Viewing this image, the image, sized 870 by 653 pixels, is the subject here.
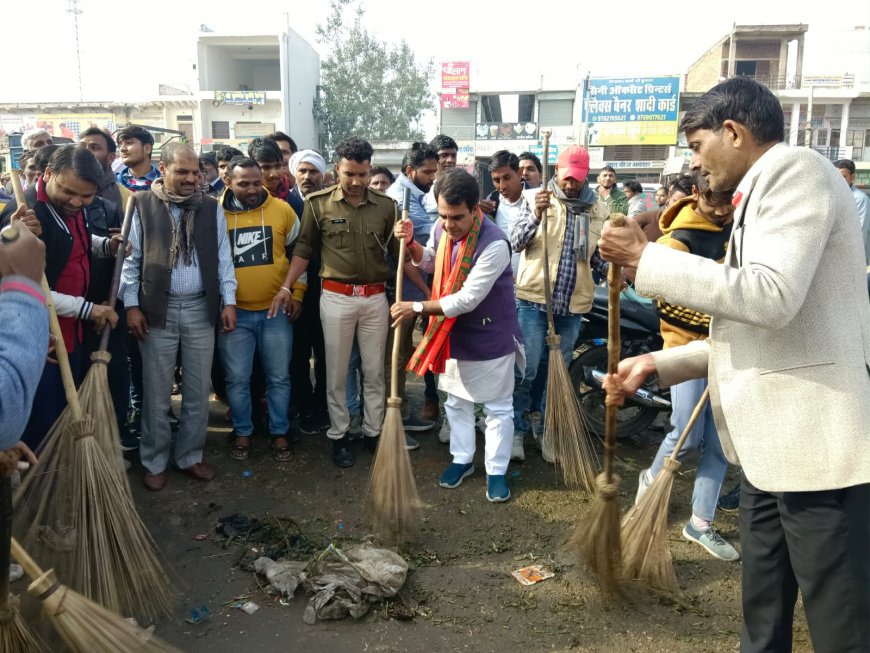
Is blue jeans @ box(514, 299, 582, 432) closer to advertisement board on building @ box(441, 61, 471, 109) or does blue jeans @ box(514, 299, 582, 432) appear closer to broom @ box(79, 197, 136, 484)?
broom @ box(79, 197, 136, 484)

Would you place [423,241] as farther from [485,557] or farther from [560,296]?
[485,557]

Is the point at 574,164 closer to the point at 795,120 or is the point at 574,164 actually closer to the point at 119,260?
the point at 119,260

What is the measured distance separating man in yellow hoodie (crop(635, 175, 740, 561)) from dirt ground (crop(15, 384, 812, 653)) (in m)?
0.13

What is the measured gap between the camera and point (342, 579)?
280 centimetres

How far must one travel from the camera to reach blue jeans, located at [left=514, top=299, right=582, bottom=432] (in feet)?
14.4

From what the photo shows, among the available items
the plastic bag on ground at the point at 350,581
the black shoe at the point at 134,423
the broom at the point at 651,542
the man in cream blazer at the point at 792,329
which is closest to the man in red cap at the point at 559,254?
the broom at the point at 651,542

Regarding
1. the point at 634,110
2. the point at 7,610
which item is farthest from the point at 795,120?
the point at 7,610

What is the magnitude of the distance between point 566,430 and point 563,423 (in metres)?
0.05

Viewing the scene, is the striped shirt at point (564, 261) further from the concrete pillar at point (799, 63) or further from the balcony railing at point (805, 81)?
the concrete pillar at point (799, 63)

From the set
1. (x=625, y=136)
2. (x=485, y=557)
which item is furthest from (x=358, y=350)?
(x=625, y=136)

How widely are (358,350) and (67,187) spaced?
6.48 ft

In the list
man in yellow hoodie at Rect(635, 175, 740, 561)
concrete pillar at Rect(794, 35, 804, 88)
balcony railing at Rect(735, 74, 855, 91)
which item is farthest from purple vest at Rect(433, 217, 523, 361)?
concrete pillar at Rect(794, 35, 804, 88)

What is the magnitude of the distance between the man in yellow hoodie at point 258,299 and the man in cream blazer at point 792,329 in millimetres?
2852

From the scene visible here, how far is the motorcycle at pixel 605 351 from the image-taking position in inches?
182
